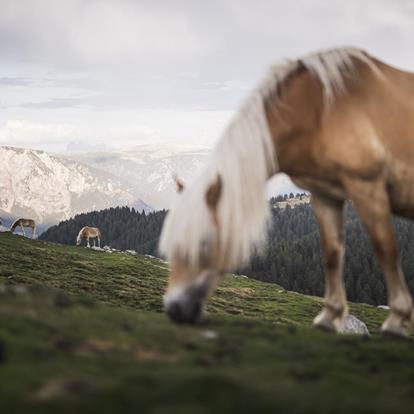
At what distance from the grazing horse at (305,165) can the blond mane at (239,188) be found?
2 centimetres

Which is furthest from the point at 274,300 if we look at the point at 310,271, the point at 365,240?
the point at 365,240

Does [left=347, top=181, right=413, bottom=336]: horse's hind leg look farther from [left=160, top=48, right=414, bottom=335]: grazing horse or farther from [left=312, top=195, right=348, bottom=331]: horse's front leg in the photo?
[left=312, top=195, right=348, bottom=331]: horse's front leg

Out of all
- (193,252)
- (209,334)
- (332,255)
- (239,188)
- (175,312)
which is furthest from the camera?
(332,255)

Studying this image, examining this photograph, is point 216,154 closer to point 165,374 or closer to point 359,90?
point 359,90

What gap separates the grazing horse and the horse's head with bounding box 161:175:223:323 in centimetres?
1

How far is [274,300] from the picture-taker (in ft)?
247

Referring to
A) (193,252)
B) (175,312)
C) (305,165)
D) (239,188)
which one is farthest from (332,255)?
(175,312)

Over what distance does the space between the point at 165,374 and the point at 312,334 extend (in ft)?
13.3

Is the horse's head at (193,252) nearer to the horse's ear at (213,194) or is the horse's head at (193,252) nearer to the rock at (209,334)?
the horse's ear at (213,194)

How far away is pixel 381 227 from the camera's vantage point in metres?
8.32

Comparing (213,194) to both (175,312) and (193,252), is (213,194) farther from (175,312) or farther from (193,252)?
(175,312)

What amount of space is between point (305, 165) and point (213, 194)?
173cm

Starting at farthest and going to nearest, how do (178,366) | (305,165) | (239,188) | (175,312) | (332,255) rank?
1. (332,255)
2. (305,165)
3. (239,188)
4. (175,312)
5. (178,366)

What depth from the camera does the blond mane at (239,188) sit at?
7844 mm
